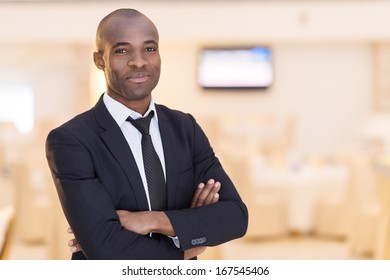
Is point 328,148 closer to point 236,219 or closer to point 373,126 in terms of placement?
point 373,126

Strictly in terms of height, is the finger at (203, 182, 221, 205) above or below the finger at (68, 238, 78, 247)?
above

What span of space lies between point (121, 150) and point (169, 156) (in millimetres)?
89

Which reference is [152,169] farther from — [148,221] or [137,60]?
[137,60]

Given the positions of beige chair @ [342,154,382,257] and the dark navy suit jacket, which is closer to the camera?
the dark navy suit jacket

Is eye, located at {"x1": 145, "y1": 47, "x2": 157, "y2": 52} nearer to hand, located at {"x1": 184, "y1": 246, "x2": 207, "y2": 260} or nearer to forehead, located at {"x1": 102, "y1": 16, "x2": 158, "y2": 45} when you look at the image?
forehead, located at {"x1": 102, "y1": 16, "x2": 158, "y2": 45}

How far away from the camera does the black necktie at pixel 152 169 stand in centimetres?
132

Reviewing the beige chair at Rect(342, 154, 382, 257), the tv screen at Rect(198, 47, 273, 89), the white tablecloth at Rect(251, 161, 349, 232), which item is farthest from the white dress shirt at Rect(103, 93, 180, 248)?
the tv screen at Rect(198, 47, 273, 89)

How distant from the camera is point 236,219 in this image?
54.9 inches

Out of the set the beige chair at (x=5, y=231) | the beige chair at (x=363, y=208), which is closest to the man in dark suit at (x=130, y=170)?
the beige chair at (x=5, y=231)

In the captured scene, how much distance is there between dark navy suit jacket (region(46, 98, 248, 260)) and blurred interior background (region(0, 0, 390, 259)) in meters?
0.15

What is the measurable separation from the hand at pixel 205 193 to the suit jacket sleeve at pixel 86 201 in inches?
4.9

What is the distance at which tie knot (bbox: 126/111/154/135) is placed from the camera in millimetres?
1327
